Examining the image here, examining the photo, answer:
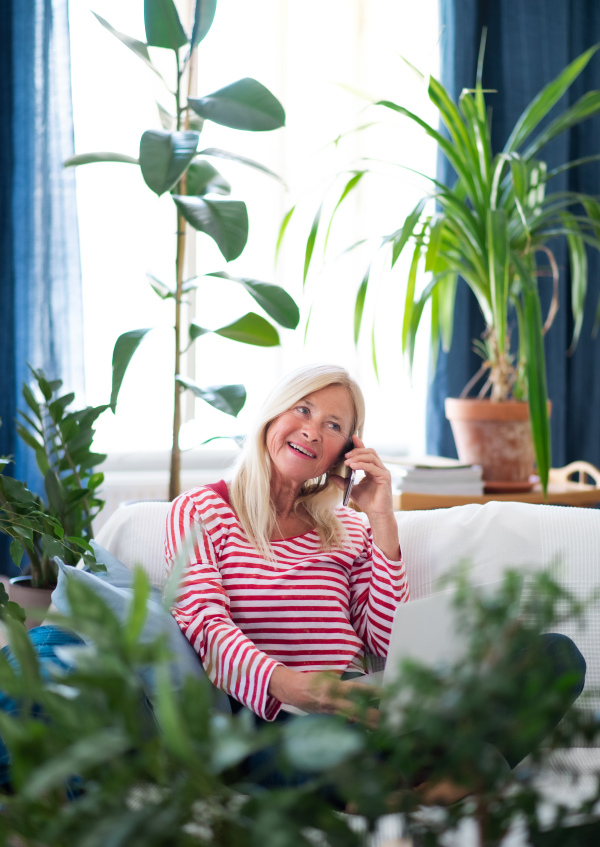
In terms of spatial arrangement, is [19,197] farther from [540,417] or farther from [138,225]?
[540,417]

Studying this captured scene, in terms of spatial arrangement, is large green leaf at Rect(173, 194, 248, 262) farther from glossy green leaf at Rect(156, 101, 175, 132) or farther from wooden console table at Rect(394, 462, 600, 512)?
wooden console table at Rect(394, 462, 600, 512)

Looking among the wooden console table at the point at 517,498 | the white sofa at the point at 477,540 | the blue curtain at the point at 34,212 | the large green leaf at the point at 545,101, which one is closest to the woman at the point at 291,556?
the white sofa at the point at 477,540

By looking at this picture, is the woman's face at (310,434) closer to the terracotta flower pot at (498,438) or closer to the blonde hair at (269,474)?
the blonde hair at (269,474)

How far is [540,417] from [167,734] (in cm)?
161

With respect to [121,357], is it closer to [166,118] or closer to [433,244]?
[166,118]

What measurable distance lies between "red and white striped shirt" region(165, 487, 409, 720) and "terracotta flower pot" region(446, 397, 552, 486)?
0.85 m

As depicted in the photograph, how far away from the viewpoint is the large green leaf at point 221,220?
1692 mm

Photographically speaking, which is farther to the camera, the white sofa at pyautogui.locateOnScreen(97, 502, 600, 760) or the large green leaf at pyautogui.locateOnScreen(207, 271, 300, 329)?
the large green leaf at pyautogui.locateOnScreen(207, 271, 300, 329)

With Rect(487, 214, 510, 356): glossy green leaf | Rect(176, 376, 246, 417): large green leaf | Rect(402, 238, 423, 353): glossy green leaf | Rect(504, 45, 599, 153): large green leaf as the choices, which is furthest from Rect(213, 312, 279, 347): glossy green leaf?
Rect(504, 45, 599, 153): large green leaf

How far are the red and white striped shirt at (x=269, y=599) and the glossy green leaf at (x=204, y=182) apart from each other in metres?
0.86

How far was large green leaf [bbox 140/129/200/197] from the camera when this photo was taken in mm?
1566

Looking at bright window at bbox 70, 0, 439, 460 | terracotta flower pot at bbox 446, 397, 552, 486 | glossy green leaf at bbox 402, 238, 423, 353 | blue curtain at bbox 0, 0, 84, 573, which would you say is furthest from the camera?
bright window at bbox 70, 0, 439, 460

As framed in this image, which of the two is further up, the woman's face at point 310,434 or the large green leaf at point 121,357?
the large green leaf at point 121,357

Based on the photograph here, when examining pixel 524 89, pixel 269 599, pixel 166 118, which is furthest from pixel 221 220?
pixel 524 89
